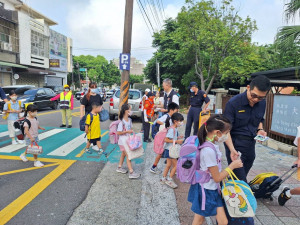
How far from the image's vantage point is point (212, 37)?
14.0 metres

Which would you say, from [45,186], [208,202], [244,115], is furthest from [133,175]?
[244,115]


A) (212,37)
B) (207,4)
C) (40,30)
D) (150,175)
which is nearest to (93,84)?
(150,175)

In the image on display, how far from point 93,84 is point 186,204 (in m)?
4.21

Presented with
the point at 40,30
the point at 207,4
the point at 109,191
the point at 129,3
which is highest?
the point at 40,30

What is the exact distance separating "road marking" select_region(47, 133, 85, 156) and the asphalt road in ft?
0.40

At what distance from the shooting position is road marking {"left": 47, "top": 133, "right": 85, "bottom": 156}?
5699 millimetres

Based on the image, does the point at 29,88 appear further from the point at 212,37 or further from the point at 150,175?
the point at 150,175

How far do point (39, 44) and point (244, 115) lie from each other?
35.3 meters

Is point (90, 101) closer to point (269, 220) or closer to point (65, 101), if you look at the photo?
point (65, 101)

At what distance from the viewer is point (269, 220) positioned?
9.71 ft

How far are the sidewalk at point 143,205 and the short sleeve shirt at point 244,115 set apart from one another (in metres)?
1.24

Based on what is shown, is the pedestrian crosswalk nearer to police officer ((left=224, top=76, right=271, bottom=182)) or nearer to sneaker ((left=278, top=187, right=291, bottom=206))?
police officer ((left=224, top=76, right=271, bottom=182))

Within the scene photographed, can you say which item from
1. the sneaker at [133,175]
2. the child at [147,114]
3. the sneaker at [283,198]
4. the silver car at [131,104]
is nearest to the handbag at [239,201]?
the sneaker at [283,198]

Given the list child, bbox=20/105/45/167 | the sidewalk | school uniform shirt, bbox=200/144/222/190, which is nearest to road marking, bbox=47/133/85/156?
child, bbox=20/105/45/167
